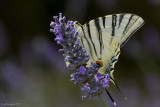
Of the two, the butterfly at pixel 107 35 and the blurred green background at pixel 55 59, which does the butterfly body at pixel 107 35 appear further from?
the blurred green background at pixel 55 59

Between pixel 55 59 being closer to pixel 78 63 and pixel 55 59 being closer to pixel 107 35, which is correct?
pixel 107 35

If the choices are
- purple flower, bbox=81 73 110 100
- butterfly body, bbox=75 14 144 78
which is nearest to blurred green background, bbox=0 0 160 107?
butterfly body, bbox=75 14 144 78

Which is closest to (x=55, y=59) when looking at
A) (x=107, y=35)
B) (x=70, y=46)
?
(x=107, y=35)

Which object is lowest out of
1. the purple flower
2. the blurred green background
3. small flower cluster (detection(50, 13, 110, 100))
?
the purple flower

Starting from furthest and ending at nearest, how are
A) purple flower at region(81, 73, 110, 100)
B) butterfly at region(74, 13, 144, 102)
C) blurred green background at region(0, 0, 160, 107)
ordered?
blurred green background at region(0, 0, 160, 107)
butterfly at region(74, 13, 144, 102)
purple flower at region(81, 73, 110, 100)

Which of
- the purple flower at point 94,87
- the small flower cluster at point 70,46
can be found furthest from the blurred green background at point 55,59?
the purple flower at point 94,87

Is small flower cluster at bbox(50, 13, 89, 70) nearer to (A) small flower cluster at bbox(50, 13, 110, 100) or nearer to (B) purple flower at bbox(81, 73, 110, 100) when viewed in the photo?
(A) small flower cluster at bbox(50, 13, 110, 100)

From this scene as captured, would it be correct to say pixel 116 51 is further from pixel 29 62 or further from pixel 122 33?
pixel 29 62
